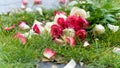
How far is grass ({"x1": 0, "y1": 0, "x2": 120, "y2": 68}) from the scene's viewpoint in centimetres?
254

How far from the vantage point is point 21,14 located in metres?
3.45

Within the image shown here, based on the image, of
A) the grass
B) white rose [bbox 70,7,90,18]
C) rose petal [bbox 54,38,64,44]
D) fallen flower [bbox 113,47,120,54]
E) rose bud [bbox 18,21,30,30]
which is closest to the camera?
the grass

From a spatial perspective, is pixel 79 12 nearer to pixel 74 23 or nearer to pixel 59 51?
pixel 74 23

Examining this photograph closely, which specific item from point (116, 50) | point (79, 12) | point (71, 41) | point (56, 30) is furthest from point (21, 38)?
point (116, 50)

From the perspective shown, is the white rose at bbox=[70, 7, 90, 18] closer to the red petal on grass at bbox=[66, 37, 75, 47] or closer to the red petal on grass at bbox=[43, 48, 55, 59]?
the red petal on grass at bbox=[66, 37, 75, 47]

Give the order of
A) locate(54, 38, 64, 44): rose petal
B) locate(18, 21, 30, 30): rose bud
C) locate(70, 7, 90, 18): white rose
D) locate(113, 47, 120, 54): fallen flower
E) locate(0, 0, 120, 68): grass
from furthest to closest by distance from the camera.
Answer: locate(18, 21, 30, 30): rose bud
locate(70, 7, 90, 18): white rose
locate(54, 38, 64, 44): rose petal
locate(113, 47, 120, 54): fallen flower
locate(0, 0, 120, 68): grass

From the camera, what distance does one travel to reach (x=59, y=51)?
2.69 metres

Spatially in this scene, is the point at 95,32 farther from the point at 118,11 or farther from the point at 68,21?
the point at 118,11

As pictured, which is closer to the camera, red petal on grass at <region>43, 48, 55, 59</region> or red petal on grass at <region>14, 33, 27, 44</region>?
red petal on grass at <region>43, 48, 55, 59</region>

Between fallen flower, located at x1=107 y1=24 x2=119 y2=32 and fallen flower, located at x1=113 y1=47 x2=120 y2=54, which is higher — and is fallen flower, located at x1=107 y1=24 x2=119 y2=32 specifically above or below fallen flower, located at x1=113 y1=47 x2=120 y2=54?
above

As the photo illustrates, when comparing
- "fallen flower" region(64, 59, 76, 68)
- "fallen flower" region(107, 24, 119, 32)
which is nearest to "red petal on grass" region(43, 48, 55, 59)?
"fallen flower" region(64, 59, 76, 68)

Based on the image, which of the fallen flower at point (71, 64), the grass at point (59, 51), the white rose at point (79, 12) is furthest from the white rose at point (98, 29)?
the fallen flower at point (71, 64)

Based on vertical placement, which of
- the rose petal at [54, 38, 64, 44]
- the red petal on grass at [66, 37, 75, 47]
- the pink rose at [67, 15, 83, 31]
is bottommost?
the red petal on grass at [66, 37, 75, 47]

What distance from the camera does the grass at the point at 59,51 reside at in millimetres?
2544
